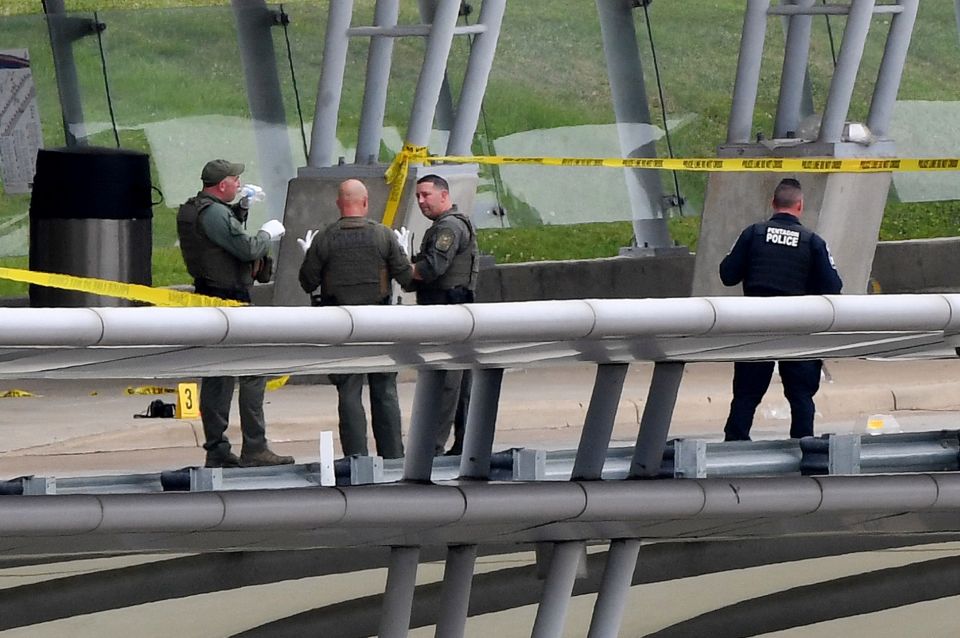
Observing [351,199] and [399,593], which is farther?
[351,199]

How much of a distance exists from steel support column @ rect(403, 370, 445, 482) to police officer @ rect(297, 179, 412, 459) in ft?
11.1

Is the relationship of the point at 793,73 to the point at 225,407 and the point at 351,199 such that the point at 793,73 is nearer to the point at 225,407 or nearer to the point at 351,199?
the point at 351,199

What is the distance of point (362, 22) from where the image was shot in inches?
1208

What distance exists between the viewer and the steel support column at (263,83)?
2266 centimetres

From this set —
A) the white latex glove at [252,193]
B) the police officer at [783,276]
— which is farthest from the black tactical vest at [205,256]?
the police officer at [783,276]

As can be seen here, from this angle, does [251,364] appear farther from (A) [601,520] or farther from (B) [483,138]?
(B) [483,138]

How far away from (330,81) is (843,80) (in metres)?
4.12

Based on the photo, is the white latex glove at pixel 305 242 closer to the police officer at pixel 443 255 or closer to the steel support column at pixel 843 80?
the police officer at pixel 443 255

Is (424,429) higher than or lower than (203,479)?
higher

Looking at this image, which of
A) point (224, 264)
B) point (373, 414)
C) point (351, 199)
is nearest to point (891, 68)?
point (351, 199)

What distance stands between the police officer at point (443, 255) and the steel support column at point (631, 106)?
11.3 m

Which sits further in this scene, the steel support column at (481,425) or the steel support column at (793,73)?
the steel support column at (793,73)

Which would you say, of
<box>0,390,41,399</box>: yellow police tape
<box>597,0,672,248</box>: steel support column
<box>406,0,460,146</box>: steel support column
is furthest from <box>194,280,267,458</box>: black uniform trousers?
<box>597,0,672,248</box>: steel support column

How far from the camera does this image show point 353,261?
10.7m
